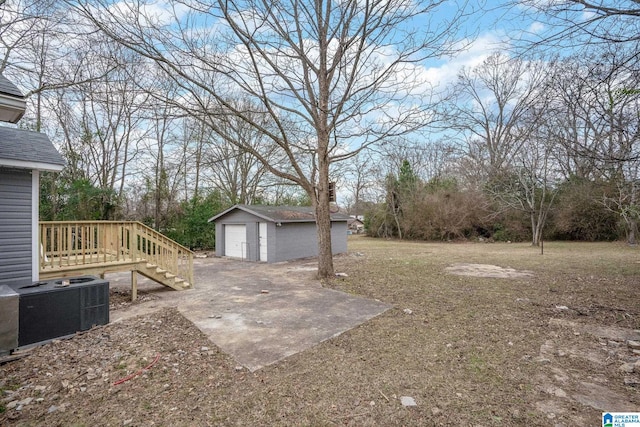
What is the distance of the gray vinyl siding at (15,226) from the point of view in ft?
16.1

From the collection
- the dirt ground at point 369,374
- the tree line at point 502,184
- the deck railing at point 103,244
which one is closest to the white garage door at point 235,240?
the deck railing at point 103,244

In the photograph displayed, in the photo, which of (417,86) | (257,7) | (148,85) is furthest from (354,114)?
(148,85)

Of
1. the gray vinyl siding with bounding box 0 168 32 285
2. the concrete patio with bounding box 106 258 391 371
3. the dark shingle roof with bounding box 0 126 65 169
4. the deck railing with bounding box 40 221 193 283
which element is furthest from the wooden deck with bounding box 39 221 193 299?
the dark shingle roof with bounding box 0 126 65 169

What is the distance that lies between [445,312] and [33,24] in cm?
1116

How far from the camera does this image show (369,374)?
3.26 m

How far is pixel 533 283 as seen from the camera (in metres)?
7.82

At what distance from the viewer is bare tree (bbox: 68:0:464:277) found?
5871 millimetres

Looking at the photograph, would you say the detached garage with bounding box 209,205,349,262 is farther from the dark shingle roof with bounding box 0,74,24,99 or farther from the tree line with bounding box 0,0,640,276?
the dark shingle roof with bounding box 0,74,24,99

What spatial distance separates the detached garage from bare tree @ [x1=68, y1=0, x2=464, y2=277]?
451 cm

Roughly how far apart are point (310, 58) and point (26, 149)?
6.72m

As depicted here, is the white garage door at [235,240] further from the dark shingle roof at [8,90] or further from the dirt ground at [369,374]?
the dark shingle roof at [8,90]

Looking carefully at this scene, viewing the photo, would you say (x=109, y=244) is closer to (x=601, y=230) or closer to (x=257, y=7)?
(x=257, y=7)

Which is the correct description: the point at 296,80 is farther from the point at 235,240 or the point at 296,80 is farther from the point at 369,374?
the point at 235,240

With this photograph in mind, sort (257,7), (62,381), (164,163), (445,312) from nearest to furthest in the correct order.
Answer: (62,381)
(445,312)
(257,7)
(164,163)
